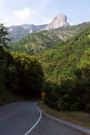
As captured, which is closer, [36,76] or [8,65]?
[8,65]

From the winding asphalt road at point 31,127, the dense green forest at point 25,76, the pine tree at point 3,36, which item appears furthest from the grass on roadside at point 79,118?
the dense green forest at point 25,76

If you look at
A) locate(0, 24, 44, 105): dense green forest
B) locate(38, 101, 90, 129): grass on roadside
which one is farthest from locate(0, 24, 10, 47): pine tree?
locate(38, 101, 90, 129): grass on roadside

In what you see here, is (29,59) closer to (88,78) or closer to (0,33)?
(0,33)

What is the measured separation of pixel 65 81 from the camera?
2520 inches

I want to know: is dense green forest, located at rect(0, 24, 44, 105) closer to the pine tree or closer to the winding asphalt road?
the pine tree

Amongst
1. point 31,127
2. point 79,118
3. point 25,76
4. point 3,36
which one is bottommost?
point 25,76

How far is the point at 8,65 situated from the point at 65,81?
142ft

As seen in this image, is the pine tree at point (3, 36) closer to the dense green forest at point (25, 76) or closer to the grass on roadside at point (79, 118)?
the dense green forest at point (25, 76)

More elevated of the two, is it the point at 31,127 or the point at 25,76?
the point at 31,127

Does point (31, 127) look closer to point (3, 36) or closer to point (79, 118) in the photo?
point (79, 118)

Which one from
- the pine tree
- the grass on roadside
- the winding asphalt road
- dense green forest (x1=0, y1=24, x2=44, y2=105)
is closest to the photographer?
the winding asphalt road

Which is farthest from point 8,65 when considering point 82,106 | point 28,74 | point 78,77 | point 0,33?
point 82,106

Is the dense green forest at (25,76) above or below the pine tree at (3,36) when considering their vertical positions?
below

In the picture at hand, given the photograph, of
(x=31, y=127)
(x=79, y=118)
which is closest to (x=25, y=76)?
(x=79, y=118)
